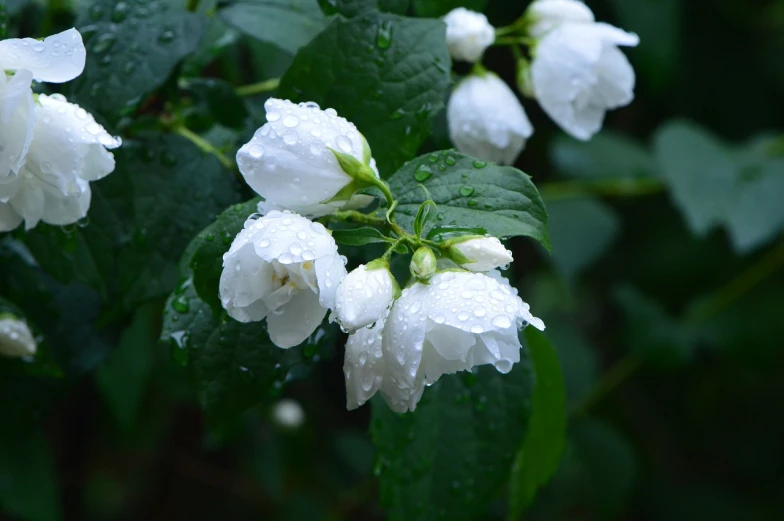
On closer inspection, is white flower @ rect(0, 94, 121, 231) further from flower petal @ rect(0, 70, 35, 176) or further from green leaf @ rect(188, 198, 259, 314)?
green leaf @ rect(188, 198, 259, 314)

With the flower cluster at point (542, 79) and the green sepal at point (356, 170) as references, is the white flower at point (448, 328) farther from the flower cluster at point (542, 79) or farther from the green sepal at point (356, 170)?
the flower cluster at point (542, 79)

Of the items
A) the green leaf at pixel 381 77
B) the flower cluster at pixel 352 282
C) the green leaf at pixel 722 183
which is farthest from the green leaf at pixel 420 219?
the green leaf at pixel 722 183

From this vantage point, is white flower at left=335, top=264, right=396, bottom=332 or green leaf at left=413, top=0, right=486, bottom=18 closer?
white flower at left=335, top=264, right=396, bottom=332

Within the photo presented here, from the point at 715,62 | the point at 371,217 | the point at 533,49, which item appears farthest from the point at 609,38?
the point at 715,62

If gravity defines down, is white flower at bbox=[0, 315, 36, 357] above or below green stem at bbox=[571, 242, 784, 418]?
above

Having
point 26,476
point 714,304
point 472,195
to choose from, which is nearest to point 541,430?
point 472,195

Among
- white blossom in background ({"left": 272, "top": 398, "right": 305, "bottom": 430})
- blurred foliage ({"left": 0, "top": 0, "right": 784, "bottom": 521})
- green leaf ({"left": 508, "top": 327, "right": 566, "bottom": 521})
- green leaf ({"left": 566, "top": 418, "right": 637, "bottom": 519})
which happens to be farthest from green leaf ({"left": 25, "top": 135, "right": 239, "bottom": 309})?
green leaf ({"left": 566, "top": 418, "right": 637, "bottom": 519})

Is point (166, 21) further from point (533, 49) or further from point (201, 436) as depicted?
point (201, 436)

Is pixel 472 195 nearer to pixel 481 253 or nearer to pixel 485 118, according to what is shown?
pixel 481 253
